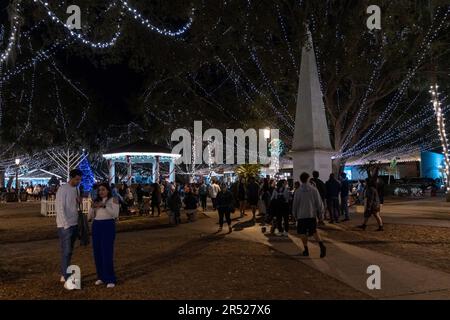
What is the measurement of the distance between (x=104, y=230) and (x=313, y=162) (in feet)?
33.8

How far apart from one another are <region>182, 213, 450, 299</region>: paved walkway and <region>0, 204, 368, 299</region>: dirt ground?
0.30 m

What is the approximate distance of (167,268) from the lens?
8.84 m

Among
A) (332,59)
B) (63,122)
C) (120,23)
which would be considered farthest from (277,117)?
(63,122)

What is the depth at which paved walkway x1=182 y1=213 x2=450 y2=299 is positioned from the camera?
271 inches

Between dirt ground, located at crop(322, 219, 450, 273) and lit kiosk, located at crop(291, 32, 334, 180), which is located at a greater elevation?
lit kiosk, located at crop(291, 32, 334, 180)

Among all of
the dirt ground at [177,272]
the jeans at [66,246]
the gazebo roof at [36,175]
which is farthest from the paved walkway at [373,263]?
the gazebo roof at [36,175]

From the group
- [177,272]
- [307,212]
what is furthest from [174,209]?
[177,272]

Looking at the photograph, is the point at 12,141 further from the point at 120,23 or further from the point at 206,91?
the point at 120,23

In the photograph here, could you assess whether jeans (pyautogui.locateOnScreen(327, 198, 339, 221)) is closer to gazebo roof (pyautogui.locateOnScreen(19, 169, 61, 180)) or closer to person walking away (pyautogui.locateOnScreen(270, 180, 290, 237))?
person walking away (pyautogui.locateOnScreen(270, 180, 290, 237))

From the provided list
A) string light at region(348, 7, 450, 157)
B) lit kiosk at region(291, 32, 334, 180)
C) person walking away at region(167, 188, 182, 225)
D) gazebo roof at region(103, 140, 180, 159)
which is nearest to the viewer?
lit kiosk at region(291, 32, 334, 180)

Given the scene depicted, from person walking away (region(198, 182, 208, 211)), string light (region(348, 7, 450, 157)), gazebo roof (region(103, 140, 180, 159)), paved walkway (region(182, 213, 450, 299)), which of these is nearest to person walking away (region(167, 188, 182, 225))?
paved walkway (region(182, 213, 450, 299))

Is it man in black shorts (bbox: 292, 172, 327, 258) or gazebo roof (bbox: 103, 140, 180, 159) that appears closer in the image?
man in black shorts (bbox: 292, 172, 327, 258)

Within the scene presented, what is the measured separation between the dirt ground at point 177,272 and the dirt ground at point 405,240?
230 centimetres

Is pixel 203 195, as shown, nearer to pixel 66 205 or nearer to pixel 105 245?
pixel 66 205
